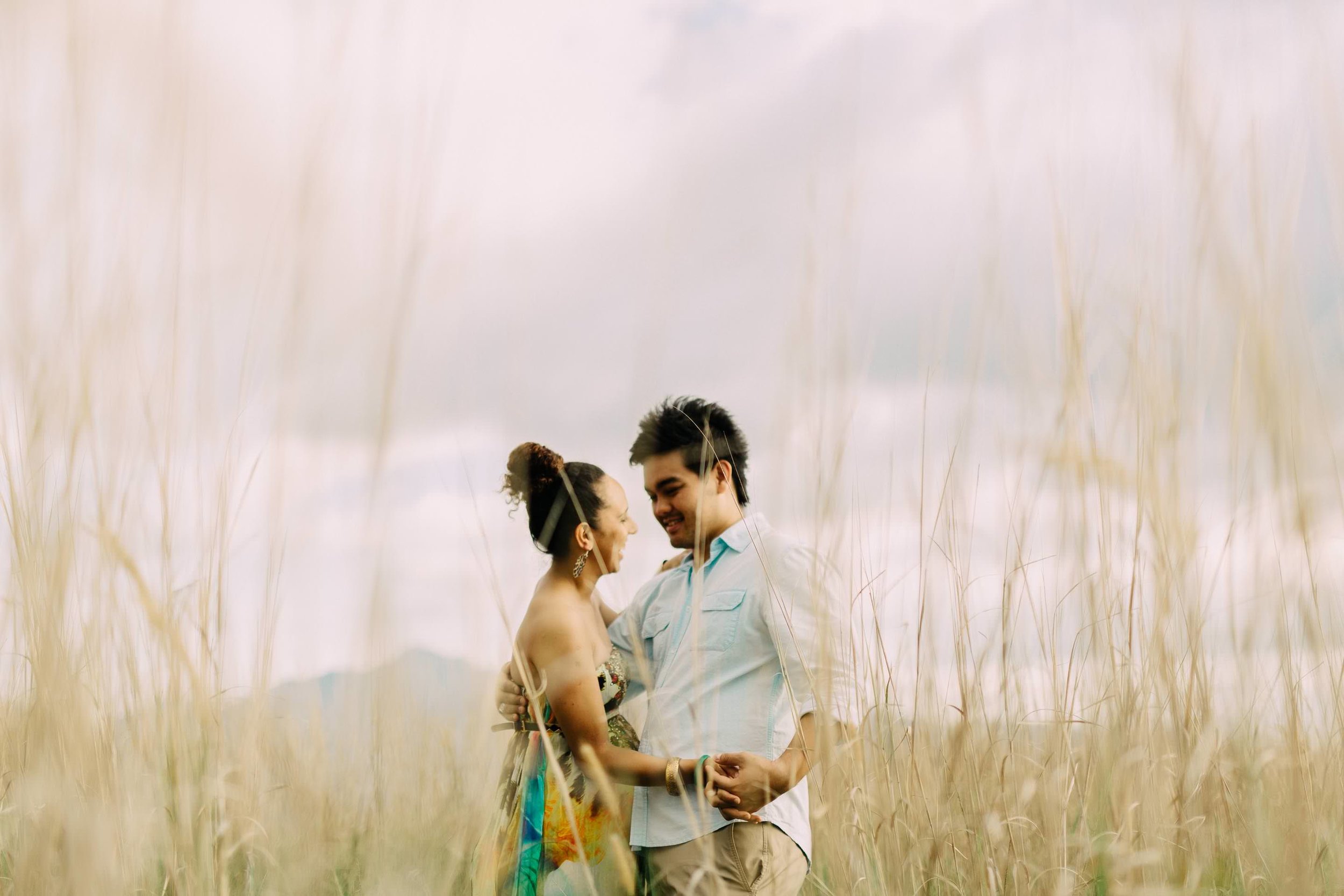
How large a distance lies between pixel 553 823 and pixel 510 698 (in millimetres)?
268

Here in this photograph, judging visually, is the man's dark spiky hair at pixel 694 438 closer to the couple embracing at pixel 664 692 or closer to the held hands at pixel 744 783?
the couple embracing at pixel 664 692

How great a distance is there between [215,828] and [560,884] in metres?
0.79

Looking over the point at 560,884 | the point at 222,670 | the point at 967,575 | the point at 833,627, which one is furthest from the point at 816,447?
the point at 560,884

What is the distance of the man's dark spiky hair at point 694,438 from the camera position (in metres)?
2.03

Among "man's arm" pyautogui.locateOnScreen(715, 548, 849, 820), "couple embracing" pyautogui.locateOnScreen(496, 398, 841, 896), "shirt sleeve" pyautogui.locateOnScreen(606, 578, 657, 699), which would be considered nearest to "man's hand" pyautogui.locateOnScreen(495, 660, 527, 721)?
"couple embracing" pyautogui.locateOnScreen(496, 398, 841, 896)

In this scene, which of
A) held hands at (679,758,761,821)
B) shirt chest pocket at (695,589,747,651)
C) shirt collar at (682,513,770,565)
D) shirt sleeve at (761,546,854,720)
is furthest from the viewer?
shirt collar at (682,513,770,565)

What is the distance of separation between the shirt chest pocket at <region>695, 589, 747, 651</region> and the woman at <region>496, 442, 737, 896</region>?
22 cm

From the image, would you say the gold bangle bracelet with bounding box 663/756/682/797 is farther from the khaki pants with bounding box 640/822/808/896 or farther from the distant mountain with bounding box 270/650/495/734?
the distant mountain with bounding box 270/650/495/734

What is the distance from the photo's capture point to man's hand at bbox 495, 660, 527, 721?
6.33 feet

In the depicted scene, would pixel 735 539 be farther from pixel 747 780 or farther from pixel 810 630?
pixel 747 780

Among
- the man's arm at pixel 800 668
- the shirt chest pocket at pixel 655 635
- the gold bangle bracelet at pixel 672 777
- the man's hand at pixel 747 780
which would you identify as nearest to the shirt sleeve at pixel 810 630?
the man's arm at pixel 800 668

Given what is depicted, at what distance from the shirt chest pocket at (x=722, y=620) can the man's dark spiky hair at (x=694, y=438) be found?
0.26 m

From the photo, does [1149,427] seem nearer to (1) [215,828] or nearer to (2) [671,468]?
(2) [671,468]

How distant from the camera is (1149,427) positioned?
1.40m
